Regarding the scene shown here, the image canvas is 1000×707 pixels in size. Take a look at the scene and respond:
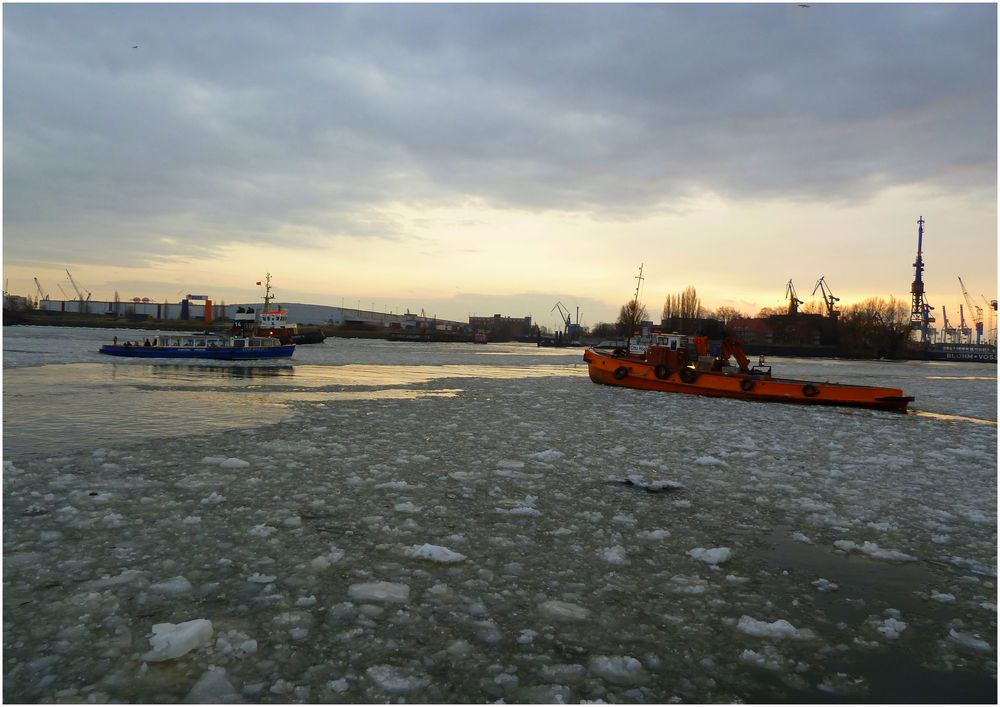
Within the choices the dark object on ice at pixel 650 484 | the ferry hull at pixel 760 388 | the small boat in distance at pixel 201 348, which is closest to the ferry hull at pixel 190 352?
the small boat in distance at pixel 201 348

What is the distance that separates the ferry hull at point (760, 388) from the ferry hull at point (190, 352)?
103 ft

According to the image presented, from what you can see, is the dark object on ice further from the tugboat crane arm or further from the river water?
the tugboat crane arm

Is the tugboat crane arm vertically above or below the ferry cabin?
above

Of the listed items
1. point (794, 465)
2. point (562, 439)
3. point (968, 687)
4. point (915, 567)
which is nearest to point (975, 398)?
point (794, 465)

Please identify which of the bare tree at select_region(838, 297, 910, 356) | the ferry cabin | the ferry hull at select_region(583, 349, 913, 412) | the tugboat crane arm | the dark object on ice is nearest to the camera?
the dark object on ice

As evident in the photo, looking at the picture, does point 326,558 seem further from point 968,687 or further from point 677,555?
point 968,687

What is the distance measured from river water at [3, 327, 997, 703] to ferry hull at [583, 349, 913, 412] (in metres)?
12.5

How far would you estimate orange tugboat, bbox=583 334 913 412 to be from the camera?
2519 centimetres

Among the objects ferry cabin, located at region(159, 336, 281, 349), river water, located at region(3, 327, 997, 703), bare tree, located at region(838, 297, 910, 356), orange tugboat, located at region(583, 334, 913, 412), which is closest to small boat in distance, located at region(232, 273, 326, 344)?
ferry cabin, located at region(159, 336, 281, 349)

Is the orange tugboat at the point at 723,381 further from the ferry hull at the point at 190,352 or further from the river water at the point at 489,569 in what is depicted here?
the ferry hull at the point at 190,352

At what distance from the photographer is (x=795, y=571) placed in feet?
21.0

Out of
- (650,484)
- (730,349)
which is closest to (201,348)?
(730,349)

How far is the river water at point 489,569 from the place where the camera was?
422 centimetres

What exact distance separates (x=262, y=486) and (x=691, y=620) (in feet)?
22.2
